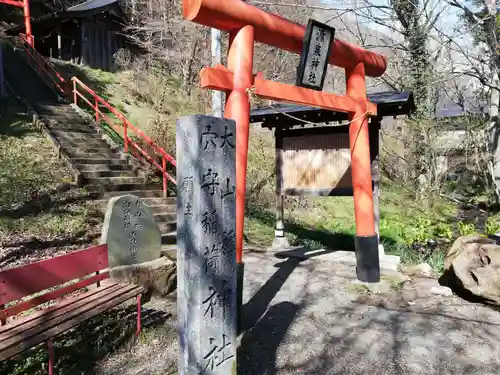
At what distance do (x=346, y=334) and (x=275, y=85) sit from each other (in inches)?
124

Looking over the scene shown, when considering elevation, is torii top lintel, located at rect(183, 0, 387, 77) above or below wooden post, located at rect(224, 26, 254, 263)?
above

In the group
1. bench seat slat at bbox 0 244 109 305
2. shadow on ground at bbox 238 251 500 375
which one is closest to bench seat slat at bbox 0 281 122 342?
bench seat slat at bbox 0 244 109 305

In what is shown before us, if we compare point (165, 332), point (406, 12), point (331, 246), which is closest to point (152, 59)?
point (406, 12)

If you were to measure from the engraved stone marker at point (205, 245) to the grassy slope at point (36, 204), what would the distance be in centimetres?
386

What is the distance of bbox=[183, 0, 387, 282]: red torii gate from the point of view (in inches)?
165

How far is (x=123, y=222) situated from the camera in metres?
4.80

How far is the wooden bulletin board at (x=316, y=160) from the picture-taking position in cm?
741

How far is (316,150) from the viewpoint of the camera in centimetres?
780

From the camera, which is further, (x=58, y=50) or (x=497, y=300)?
(x=58, y=50)

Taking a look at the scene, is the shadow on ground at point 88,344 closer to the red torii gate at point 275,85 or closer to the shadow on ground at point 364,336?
the shadow on ground at point 364,336

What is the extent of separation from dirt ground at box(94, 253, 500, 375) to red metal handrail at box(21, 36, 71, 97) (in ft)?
36.5

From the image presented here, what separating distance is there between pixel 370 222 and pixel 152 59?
18.6 metres

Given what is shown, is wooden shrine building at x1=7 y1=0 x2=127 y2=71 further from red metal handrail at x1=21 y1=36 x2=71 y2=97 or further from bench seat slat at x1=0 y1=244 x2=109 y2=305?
bench seat slat at x1=0 y1=244 x2=109 y2=305

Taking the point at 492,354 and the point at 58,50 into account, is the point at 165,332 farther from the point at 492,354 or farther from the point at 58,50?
the point at 58,50
